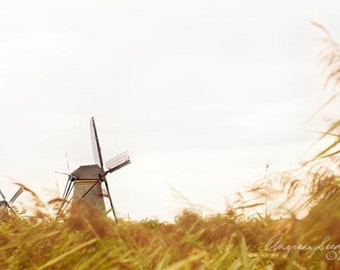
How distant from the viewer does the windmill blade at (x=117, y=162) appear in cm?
2873

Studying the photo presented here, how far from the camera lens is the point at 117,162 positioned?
94.4ft

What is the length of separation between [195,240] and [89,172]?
25.6m

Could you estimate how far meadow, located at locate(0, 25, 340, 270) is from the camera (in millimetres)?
3531

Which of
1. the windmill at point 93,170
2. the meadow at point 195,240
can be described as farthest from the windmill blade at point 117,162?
the meadow at point 195,240

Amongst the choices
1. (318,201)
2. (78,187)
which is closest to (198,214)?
(318,201)

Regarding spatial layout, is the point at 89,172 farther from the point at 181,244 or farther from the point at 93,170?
the point at 181,244

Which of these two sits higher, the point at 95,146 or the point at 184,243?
the point at 95,146

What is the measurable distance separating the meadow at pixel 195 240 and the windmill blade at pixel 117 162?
2382 cm

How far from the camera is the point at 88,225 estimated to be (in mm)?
3453

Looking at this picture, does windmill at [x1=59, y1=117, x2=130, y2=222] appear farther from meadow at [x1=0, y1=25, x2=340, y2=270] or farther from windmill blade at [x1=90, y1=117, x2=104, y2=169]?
meadow at [x1=0, y1=25, x2=340, y2=270]

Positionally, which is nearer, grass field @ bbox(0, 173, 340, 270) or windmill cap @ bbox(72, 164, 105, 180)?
grass field @ bbox(0, 173, 340, 270)

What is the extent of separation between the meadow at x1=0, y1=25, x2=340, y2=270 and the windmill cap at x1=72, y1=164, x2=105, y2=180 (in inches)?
963

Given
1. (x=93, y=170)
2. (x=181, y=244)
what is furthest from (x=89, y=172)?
(x=181, y=244)

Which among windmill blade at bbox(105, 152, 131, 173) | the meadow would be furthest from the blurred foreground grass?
windmill blade at bbox(105, 152, 131, 173)
